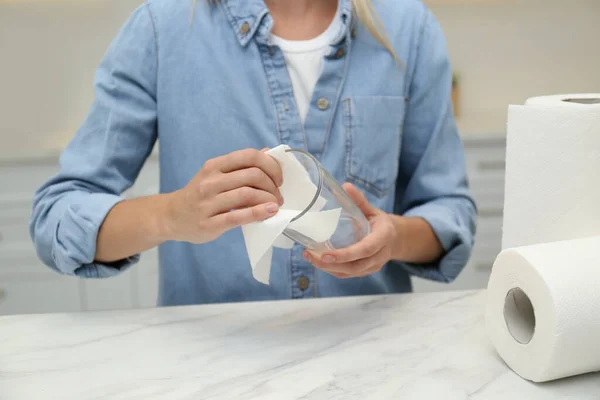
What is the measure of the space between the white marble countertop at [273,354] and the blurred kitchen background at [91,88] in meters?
1.37

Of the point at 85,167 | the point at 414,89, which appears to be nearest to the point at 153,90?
the point at 85,167

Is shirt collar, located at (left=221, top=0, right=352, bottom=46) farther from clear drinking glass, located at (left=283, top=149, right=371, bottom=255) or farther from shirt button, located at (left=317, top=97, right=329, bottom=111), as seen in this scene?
clear drinking glass, located at (left=283, top=149, right=371, bottom=255)

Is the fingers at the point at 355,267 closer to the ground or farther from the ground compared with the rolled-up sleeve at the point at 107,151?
closer to the ground

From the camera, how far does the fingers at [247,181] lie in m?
0.59

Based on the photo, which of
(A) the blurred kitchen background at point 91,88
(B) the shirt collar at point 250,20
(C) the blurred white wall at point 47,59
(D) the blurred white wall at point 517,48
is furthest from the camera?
(D) the blurred white wall at point 517,48

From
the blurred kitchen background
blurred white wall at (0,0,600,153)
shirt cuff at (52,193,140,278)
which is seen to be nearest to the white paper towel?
shirt cuff at (52,193,140,278)

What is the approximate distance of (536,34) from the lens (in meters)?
2.52

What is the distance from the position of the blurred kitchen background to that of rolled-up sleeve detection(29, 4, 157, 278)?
1.17 m

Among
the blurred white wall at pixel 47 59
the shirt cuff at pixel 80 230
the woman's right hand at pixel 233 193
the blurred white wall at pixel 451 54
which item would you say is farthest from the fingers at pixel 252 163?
the blurred white wall at pixel 47 59

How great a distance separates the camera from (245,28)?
86 centimetres

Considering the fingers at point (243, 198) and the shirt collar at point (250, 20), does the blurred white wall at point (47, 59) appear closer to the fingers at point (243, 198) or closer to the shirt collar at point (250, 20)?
the shirt collar at point (250, 20)

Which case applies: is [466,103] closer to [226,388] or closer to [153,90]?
[153,90]

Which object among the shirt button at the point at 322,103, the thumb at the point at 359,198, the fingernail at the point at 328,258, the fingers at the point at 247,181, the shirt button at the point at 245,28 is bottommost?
the fingernail at the point at 328,258

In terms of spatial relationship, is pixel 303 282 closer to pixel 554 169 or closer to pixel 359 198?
pixel 359 198
